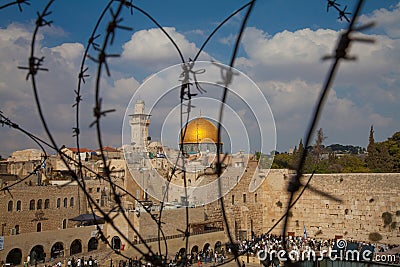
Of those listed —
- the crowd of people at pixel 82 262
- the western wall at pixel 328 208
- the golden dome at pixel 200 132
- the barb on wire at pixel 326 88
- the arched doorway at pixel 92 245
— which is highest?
the golden dome at pixel 200 132

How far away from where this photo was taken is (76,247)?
17.6m

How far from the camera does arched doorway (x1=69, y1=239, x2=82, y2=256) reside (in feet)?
56.6

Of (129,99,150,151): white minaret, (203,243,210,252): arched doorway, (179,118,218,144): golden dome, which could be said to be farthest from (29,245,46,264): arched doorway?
(129,99,150,151): white minaret

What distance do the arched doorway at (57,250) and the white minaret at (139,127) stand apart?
1591 centimetres

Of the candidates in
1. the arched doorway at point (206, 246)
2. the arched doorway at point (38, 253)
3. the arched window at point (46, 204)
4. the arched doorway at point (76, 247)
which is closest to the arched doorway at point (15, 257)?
the arched doorway at point (38, 253)

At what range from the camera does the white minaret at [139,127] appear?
110 feet

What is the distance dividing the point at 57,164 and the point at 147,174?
5132 millimetres

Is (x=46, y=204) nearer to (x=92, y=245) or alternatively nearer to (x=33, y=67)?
(x=92, y=245)

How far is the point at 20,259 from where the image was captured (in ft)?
51.3

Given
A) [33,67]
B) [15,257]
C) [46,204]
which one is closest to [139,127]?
[46,204]

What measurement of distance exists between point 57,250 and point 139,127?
18.8 m

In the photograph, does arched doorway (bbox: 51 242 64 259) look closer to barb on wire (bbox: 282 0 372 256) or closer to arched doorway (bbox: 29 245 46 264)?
arched doorway (bbox: 29 245 46 264)

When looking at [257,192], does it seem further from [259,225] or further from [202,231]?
[202,231]

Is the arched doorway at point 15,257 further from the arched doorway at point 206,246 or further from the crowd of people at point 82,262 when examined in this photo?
the arched doorway at point 206,246
